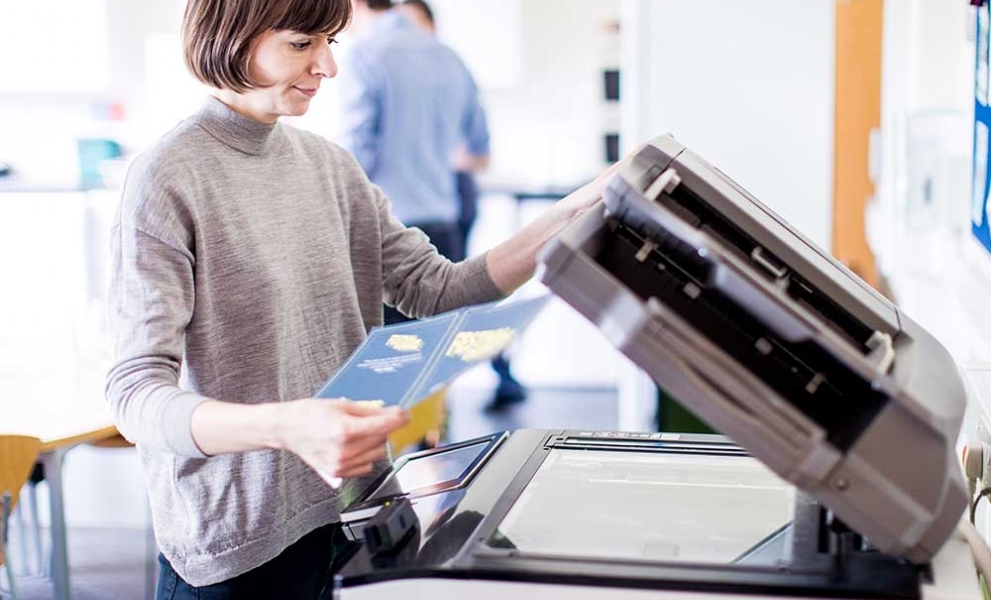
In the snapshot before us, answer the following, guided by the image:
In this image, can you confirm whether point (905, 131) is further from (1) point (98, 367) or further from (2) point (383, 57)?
(1) point (98, 367)

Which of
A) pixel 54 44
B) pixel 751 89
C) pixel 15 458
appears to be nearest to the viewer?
pixel 15 458

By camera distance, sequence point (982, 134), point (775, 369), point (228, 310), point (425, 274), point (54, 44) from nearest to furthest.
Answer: point (775, 369) < point (228, 310) < point (425, 274) < point (982, 134) < point (54, 44)

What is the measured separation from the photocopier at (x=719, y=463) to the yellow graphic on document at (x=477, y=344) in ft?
0.42

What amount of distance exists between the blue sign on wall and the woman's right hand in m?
1.18

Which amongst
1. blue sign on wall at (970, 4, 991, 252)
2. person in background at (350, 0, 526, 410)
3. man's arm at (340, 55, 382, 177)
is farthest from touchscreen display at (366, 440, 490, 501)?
man's arm at (340, 55, 382, 177)

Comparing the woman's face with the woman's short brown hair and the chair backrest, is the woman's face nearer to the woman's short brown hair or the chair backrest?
the woman's short brown hair

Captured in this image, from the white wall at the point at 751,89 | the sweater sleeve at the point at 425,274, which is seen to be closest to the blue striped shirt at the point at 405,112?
the white wall at the point at 751,89

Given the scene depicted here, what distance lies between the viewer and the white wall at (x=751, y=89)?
3131mm

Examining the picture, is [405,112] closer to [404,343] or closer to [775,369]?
[404,343]

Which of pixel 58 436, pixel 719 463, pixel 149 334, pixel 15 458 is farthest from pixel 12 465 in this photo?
pixel 719 463

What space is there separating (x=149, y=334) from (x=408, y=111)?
2838mm

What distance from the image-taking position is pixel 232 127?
53.9 inches

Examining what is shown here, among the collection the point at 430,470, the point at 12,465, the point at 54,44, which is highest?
the point at 54,44

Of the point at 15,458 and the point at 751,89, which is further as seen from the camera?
the point at 751,89
